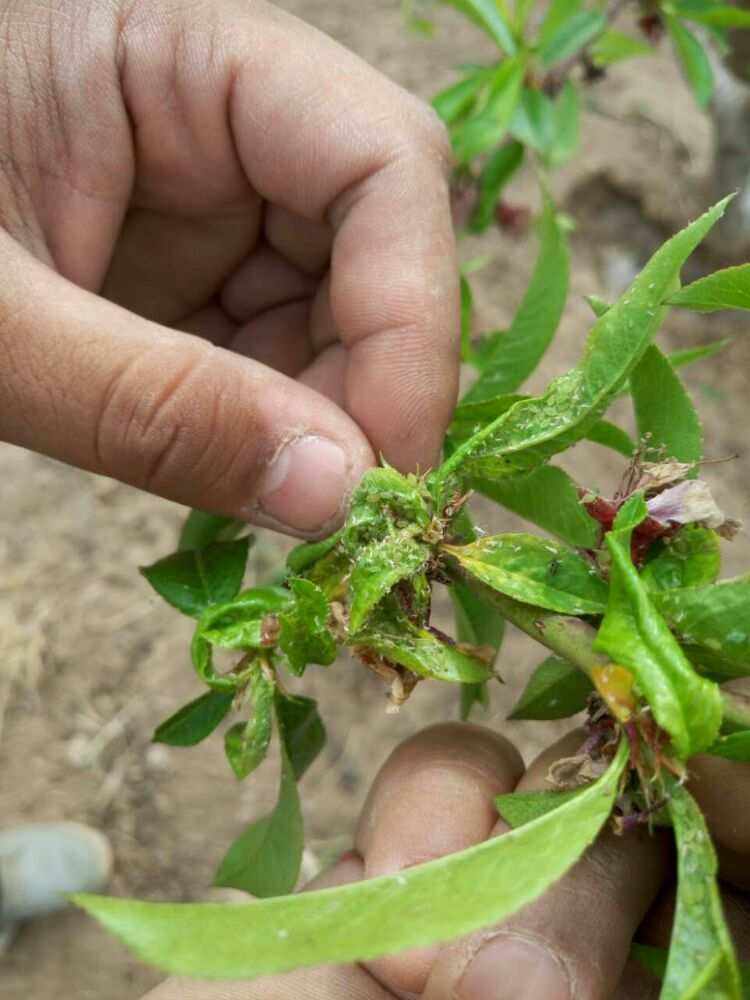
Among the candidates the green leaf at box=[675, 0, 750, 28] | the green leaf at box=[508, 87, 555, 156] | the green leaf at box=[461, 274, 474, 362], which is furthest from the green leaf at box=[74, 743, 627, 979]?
the green leaf at box=[675, 0, 750, 28]

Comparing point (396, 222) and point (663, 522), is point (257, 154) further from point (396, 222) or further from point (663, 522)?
point (663, 522)

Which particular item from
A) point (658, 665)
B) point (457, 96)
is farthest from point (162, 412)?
point (457, 96)

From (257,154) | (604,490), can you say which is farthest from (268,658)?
(604,490)

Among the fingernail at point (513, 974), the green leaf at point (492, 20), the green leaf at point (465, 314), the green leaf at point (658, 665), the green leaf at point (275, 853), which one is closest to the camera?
the green leaf at point (658, 665)

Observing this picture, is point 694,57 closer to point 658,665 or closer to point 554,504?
point 554,504

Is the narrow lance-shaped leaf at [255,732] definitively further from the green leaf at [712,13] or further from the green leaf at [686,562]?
the green leaf at [712,13]

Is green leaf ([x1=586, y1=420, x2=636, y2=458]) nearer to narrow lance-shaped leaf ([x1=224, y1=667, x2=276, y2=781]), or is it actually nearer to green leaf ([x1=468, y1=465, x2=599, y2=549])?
green leaf ([x1=468, y1=465, x2=599, y2=549])

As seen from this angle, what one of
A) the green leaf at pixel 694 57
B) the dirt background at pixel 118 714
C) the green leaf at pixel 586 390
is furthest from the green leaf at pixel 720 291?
the dirt background at pixel 118 714
